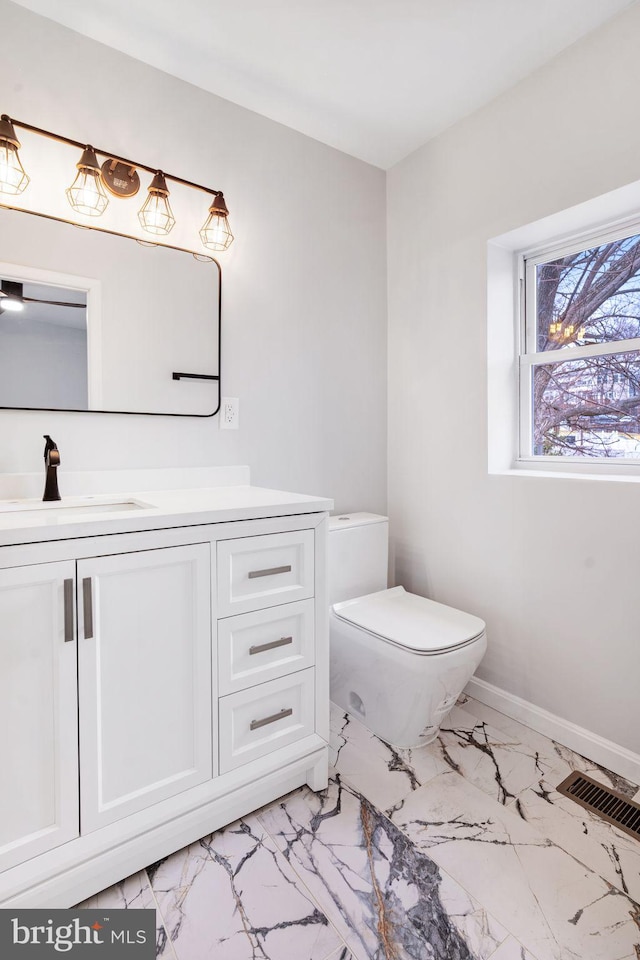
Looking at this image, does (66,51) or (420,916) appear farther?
(66,51)

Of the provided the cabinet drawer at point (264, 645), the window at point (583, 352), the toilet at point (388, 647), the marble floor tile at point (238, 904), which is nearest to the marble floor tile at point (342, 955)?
the marble floor tile at point (238, 904)

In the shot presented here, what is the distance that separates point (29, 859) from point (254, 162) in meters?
2.22

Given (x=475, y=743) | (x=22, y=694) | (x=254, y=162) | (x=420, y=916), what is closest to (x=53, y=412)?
(x=22, y=694)

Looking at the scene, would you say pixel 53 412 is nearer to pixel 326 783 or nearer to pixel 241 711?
pixel 241 711

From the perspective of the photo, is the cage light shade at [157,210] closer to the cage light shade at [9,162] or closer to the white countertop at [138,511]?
the cage light shade at [9,162]

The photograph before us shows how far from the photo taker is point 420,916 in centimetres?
112

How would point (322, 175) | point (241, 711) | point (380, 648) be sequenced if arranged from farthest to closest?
point (322, 175)
point (380, 648)
point (241, 711)

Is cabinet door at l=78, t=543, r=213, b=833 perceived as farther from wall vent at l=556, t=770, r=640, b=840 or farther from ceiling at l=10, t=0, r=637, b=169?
ceiling at l=10, t=0, r=637, b=169

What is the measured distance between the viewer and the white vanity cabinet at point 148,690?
40.7 inches

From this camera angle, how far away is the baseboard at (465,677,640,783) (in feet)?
5.21

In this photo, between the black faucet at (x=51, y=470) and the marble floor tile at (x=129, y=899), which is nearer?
the marble floor tile at (x=129, y=899)

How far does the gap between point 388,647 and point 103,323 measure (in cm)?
139

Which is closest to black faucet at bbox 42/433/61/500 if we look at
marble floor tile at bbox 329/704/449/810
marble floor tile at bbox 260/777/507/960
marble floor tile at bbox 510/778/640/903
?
marble floor tile at bbox 260/777/507/960

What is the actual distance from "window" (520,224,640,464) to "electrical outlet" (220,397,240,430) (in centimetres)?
115
